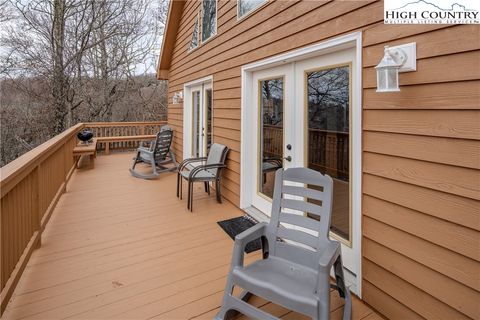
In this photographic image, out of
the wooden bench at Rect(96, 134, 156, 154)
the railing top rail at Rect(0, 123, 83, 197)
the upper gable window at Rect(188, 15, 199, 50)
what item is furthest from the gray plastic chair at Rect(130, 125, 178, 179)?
the wooden bench at Rect(96, 134, 156, 154)

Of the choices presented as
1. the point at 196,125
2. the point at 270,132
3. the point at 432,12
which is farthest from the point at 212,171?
the point at 432,12

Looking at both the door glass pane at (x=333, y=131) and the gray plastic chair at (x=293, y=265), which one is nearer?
the gray plastic chair at (x=293, y=265)

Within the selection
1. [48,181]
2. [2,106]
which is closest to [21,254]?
[48,181]

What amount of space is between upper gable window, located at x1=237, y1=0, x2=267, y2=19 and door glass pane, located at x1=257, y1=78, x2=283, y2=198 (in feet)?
2.99

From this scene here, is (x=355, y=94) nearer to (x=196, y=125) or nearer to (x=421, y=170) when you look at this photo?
(x=421, y=170)

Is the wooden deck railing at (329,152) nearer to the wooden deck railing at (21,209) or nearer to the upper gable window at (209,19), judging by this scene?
the wooden deck railing at (21,209)

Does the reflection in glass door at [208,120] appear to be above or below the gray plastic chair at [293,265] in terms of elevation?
above

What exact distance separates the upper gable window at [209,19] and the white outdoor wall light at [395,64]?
3.66 metres

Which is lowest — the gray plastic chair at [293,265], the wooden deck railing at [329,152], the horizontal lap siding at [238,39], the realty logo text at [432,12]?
the gray plastic chair at [293,265]

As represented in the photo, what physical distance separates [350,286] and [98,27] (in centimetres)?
1097

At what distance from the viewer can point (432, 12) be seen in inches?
65.8

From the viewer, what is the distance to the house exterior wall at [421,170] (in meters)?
1.48

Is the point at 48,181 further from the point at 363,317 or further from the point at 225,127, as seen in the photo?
Result: the point at 363,317

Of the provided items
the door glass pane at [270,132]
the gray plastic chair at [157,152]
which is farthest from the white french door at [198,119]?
the door glass pane at [270,132]
